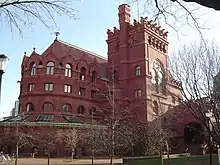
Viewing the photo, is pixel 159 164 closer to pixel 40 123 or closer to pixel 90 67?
pixel 40 123

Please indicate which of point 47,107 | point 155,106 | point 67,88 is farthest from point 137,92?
A: point 47,107

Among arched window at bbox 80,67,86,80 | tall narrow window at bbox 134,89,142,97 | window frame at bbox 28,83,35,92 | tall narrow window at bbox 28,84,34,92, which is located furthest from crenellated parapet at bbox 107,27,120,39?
tall narrow window at bbox 28,84,34,92

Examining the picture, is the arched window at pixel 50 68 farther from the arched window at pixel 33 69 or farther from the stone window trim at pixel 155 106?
the stone window trim at pixel 155 106

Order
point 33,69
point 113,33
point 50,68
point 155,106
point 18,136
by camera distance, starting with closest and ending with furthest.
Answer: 1. point 18,136
2. point 50,68
3. point 33,69
4. point 155,106
5. point 113,33

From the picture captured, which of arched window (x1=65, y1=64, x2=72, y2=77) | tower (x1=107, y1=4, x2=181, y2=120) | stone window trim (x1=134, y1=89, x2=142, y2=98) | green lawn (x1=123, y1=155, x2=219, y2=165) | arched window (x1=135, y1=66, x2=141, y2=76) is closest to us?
green lawn (x1=123, y1=155, x2=219, y2=165)

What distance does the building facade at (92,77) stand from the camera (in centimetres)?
5038

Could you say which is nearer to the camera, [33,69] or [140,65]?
[33,69]

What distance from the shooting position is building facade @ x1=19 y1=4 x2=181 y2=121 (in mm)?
50375

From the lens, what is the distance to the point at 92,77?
2233 inches

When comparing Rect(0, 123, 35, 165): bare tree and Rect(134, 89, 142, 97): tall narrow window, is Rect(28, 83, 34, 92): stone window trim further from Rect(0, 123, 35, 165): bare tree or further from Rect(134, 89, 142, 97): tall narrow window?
Rect(134, 89, 142, 97): tall narrow window

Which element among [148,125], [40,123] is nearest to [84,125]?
[40,123]

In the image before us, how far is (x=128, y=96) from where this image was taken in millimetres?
55031

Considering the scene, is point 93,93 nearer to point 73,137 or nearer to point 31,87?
point 31,87

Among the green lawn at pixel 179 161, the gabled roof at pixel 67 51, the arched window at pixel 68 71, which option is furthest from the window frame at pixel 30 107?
the green lawn at pixel 179 161
